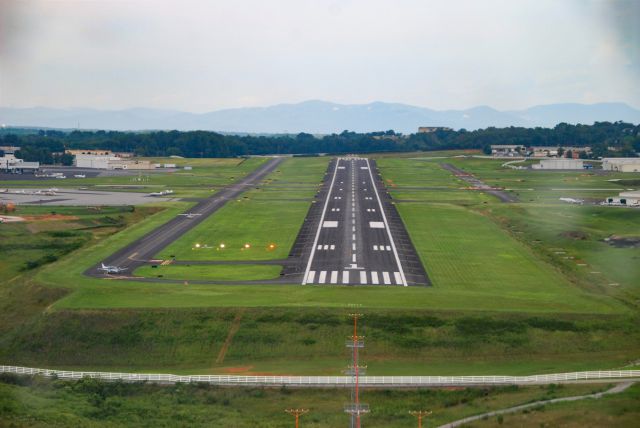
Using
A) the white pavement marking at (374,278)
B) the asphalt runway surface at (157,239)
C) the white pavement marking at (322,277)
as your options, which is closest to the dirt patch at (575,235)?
the white pavement marking at (374,278)

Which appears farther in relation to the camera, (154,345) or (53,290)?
(53,290)

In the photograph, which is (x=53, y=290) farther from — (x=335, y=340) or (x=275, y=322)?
(x=335, y=340)

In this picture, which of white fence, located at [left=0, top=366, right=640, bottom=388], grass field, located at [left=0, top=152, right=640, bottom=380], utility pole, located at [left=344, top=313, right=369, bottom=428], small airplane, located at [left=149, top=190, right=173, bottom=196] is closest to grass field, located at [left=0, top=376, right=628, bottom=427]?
utility pole, located at [left=344, top=313, right=369, bottom=428]

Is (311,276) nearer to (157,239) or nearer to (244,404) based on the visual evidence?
(157,239)

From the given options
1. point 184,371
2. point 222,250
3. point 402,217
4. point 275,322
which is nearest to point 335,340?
point 275,322

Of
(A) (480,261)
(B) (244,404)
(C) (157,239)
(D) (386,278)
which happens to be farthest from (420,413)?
(C) (157,239)

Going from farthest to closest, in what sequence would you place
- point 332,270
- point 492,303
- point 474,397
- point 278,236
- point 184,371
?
point 278,236 < point 332,270 < point 492,303 < point 184,371 < point 474,397
